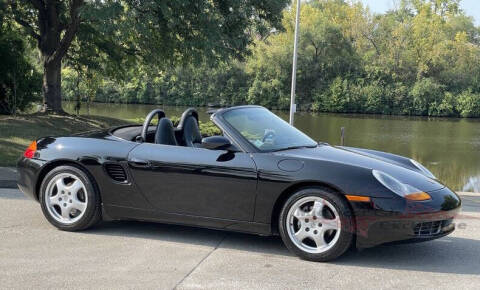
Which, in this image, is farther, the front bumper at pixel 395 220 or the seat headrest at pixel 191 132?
the seat headrest at pixel 191 132

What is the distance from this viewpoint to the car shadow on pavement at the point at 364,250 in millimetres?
4598

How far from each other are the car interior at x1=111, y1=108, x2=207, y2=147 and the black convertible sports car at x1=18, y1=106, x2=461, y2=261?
0.01 meters

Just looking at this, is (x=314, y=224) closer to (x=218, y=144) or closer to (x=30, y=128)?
(x=218, y=144)

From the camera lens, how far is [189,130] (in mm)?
5523

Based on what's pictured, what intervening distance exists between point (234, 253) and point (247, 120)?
130 cm

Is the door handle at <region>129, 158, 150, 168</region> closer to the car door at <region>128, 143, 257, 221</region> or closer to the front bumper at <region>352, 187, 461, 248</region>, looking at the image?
the car door at <region>128, 143, 257, 221</region>

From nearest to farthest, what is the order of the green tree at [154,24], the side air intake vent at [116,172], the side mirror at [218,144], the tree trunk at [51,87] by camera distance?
the side mirror at [218,144]
the side air intake vent at [116,172]
the green tree at [154,24]
the tree trunk at [51,87]

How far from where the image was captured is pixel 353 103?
61.3 meters

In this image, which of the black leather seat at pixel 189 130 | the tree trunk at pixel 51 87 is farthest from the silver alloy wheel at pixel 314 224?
the tree trunk at pixel 51 87

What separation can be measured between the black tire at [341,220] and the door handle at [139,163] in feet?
4.55

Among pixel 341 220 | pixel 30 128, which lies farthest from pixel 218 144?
pixel 30 128

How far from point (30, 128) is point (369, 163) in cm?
1040

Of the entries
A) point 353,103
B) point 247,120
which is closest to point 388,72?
point 353,103

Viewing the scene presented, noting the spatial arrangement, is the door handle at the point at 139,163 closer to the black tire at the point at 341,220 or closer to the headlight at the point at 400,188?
the black tire at the point at 341,220
